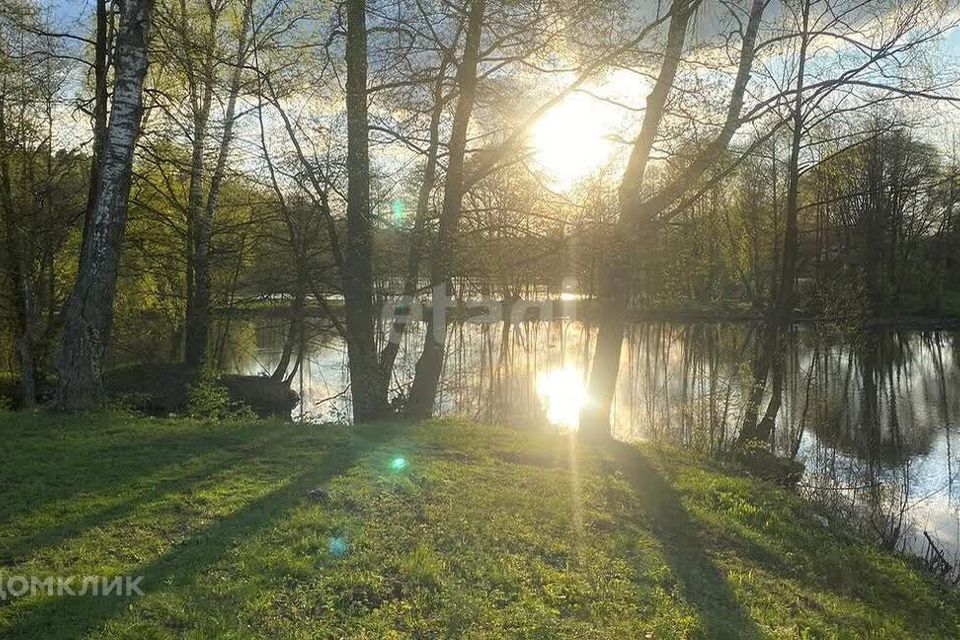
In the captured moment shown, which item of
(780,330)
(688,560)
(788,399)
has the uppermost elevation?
(780,330)

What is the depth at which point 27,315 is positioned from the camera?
1523 cm

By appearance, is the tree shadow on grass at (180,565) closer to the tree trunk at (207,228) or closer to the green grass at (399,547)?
the green grass at (399,547)

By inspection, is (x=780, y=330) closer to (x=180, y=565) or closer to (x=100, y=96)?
(x=100, y=96)

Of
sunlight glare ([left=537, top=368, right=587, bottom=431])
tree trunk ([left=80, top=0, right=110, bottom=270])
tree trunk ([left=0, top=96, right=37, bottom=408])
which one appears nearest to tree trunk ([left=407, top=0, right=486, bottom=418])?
tree trunk ([left=80, top=0, right=110, bottom=270])

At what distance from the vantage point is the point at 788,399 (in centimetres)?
1923

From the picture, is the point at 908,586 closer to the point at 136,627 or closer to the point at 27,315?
the point at 136,627

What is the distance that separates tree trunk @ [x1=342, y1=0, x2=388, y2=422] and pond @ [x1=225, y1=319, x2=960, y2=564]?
1.26 metres

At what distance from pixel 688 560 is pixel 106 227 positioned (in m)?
7.74

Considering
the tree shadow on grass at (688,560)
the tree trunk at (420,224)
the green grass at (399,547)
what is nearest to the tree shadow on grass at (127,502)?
the green grass at (399,547)

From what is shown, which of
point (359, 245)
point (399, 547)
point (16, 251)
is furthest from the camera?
point (16, 251)

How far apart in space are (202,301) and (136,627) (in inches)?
466

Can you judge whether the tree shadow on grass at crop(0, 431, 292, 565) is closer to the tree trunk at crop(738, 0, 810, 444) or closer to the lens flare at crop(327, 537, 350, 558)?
the lens flare at crop(327, 537, 350, 558)

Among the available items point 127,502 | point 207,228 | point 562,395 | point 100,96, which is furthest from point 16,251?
point 562,395

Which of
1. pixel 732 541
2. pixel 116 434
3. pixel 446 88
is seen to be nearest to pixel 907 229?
pixel 446 88
